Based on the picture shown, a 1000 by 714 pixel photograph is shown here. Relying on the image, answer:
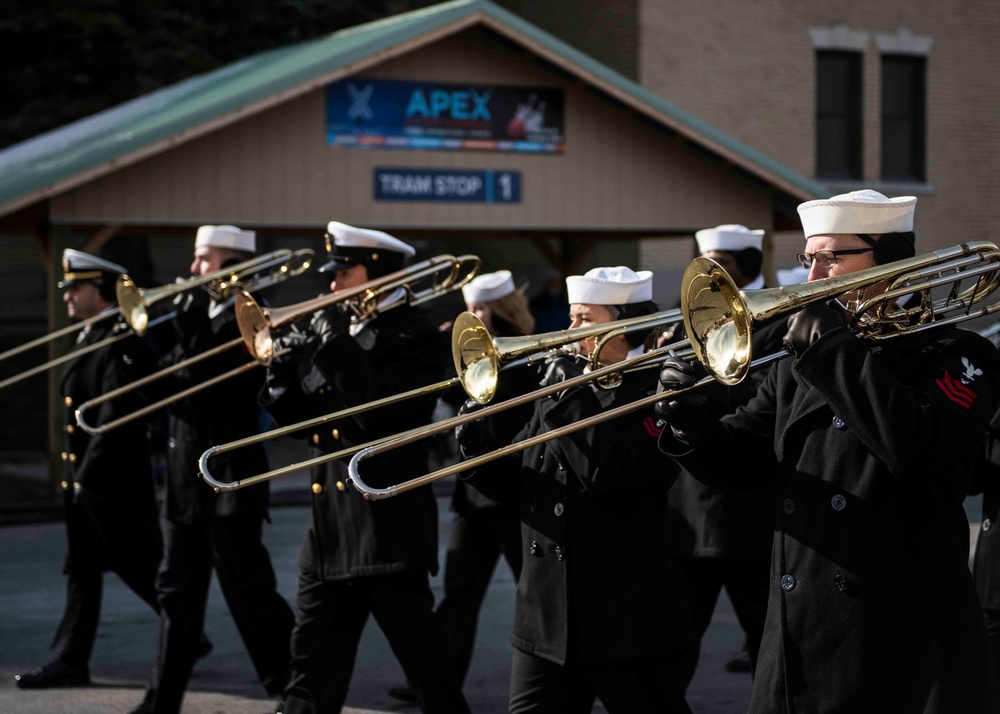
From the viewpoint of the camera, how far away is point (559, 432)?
3.72 metres

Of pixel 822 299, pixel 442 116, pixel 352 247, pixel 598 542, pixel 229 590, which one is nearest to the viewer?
pixel 822 299

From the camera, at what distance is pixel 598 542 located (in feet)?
14.4

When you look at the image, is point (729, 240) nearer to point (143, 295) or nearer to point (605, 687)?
point (143, 295)

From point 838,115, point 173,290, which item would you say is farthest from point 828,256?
point 838,115

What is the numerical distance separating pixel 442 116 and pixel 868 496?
410 inches

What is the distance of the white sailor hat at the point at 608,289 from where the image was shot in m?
4.80

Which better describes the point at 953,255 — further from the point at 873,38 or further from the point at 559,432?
the point at 873,38

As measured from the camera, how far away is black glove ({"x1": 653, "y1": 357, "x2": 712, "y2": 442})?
3.54m

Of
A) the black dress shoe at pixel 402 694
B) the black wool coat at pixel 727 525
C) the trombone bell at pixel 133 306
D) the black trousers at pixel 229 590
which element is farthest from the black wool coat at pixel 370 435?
the trombone bell at pixel 133 306

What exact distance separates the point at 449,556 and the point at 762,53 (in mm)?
13399

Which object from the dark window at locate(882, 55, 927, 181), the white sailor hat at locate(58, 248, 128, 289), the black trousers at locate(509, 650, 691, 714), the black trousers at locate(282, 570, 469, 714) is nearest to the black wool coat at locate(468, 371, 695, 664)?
the black trousers at locate(509, 650, 691, 714)

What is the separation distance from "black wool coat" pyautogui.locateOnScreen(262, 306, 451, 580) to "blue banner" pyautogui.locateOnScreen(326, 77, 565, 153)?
25.2 ft

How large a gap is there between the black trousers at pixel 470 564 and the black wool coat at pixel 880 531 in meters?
2.80

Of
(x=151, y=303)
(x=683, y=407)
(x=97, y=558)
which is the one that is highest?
(x=151, y=303)
